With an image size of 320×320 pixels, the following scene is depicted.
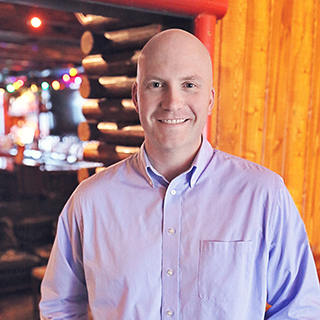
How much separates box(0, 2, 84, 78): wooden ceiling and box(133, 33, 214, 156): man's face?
4360 millimetres

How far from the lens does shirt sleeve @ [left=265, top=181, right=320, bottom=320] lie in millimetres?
1432

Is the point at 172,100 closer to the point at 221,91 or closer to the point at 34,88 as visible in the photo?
the point at 221,91

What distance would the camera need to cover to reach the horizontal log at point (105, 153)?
11.7ft

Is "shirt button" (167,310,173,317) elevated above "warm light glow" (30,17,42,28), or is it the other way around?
"warm light glow" (30,17,42,28)

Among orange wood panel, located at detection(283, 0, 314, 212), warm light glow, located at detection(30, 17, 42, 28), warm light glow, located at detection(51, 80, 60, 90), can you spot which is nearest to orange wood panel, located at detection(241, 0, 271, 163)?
orange wood panel, located at detection(283, 0, 314, 212)

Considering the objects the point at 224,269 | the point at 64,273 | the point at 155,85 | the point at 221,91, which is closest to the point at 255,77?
the point at 221,91

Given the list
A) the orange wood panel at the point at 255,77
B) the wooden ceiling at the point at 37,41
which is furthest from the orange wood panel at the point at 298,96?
the wooden ceiling at the point at 37,41

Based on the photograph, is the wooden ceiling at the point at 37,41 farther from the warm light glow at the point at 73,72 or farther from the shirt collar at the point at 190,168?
Answer: the shirt collar at the point at 190,168

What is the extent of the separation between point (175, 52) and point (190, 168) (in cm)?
45

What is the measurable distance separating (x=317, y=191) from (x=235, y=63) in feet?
4.90

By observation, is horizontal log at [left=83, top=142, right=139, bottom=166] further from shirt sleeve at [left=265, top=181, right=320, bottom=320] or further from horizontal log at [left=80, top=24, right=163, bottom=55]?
shirt sleeve at [left=265, top=181, right=320, bottom=320]

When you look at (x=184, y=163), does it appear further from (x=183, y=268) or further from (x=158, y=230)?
(x=183, y=268)

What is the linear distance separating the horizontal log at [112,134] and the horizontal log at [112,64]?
0.52m

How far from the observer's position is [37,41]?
8.17 metres
